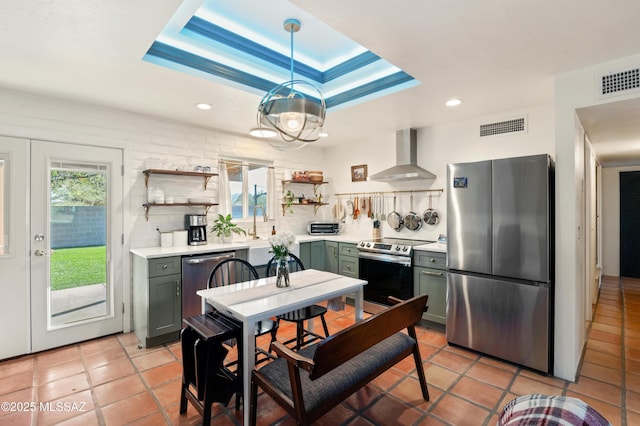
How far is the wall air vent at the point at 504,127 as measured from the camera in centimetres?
329

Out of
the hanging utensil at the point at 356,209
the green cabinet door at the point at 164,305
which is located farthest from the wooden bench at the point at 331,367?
the hanging utensil at the point at 356,209

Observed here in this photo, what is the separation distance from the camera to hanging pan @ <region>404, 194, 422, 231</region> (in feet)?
13.7

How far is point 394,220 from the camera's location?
4379 mm

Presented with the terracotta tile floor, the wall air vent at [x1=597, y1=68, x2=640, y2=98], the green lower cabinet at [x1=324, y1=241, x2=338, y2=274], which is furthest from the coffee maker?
the wall air vent at [x1=597, y1=68, x2=640, y2=98]

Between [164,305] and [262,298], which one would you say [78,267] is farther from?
[262,298]

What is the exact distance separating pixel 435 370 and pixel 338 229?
272 cm

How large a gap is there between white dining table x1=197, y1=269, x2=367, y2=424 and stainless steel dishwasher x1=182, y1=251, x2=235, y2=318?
39.4 inches

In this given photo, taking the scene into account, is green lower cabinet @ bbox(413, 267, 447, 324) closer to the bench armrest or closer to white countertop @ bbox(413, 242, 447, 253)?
white countertop @ bbox(413, 242, 447, 253)

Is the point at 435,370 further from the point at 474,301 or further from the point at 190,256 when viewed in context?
the point at 190,256

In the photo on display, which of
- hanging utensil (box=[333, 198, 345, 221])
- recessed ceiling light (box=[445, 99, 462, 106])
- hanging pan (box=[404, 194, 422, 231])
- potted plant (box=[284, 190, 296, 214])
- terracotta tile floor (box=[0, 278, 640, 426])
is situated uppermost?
recessed ceiling light (box=[445, 99, 462, 106])

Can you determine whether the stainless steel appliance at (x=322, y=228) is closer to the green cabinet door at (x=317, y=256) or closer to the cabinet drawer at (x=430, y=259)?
the green cabinet door at (x=317, y=256)

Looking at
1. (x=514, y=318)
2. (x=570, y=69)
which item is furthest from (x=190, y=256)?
(x=570, y=69)

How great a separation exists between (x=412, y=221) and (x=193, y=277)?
2803mm

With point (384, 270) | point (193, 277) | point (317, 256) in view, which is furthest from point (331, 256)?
point (193, 277)
